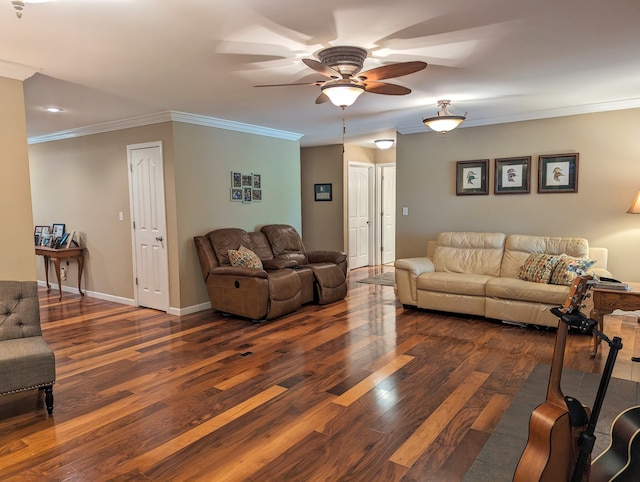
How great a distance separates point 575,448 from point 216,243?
431 centimetres

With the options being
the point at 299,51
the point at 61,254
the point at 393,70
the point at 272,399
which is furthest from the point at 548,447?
the point at 61,254

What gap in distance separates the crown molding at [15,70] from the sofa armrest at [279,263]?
10.1 ft

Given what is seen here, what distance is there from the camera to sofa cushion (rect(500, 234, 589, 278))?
4727 mm

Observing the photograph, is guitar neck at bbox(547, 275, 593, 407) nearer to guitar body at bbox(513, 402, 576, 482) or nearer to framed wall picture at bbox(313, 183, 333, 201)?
guitar body at bbox(513, 402, 576, 482)

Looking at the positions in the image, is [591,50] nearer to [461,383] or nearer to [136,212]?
[461,383]

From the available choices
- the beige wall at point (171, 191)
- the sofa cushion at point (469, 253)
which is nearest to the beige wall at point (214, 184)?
the beige wall at point (171, 191)

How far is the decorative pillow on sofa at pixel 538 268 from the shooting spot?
452 cm

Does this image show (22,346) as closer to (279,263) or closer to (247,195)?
(279,263)

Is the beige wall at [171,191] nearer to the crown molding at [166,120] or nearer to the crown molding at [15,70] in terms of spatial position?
the crown molding at [166,120]

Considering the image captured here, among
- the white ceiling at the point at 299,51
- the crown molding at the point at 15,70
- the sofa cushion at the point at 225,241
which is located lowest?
the sofa cushion at the point at 225,241

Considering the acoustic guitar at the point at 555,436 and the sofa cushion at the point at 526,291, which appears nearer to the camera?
the acoustic guitar at the point at 555,436

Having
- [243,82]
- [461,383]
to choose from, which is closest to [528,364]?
[461,383]

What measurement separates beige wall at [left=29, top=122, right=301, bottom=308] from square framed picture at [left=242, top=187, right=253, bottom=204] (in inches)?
2.8

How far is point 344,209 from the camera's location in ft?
26.4
